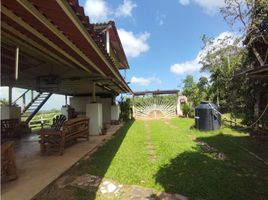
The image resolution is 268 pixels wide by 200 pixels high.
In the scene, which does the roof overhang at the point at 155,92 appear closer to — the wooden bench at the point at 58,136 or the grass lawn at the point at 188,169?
the grass lawn at the point at 188,169

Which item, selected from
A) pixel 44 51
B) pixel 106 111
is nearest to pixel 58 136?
pixel 44 51

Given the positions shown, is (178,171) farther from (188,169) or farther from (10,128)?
(10,128)

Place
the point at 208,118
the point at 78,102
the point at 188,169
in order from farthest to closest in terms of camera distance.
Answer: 1. the point at 78,102
2. the point at 208,118
3. the point at 188,169

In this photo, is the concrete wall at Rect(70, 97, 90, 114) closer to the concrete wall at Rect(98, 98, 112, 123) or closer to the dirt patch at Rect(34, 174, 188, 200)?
the concrete wall at Rect(98, 98, 112, 123)

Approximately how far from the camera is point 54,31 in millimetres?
4617

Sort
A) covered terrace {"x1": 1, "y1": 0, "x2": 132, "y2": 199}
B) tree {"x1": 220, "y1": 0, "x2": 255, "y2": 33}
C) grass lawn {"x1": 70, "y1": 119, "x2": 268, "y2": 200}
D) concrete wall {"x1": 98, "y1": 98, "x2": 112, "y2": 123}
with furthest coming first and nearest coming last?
concrete wall {"x1": 98, "y1": 98, "x2": 112, "y2": 123}
tree {"x1": 220, "y1": 0, "x2": 255, "y2": 33}
grass lawn {"x1": 70, "y1": 119, "x2": 268, "y2": 200}
covered terrace {"x1": 1, "y1": 0, "x2": 132, "y2": 199}

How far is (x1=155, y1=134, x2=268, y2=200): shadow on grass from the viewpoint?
4.68m

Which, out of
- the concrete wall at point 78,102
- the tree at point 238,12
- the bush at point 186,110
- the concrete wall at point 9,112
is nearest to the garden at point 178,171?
the concrete wall at point 9,112

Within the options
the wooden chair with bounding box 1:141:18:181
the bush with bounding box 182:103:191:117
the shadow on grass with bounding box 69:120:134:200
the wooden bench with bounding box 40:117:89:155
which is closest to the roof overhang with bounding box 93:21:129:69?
the wooden bench with bounding box 40:117:89:155

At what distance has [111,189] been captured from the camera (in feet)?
16.2

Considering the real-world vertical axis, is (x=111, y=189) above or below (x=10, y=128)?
below

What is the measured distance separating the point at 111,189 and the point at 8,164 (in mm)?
1951

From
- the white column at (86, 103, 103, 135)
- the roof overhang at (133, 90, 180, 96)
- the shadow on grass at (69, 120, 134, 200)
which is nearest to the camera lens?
the shadow on grass at (69, 120, 134, 200)

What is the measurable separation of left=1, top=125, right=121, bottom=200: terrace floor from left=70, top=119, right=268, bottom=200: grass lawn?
15.4 inches
